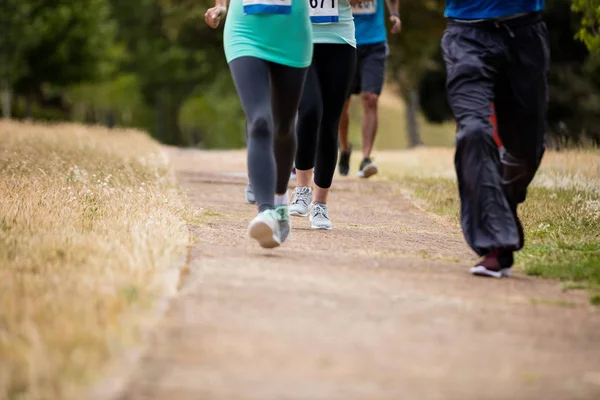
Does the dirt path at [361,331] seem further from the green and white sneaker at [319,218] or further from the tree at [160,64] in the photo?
the tree at [160,64]

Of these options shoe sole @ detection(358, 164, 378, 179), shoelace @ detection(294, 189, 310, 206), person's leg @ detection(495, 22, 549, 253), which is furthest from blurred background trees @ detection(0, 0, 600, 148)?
person's leg @ detection(495, 22, 549, 253)

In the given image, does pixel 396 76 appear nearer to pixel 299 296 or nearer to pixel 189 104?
pixel 189 104

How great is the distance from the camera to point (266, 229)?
17.7 feet

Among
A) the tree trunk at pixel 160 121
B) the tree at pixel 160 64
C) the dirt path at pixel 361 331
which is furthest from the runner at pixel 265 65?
the tree trunk at pixel 160 121

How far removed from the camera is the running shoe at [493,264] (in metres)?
5.33

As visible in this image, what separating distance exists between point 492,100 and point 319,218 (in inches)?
78.3

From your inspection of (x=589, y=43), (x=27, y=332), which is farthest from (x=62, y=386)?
(x=589, y=43)

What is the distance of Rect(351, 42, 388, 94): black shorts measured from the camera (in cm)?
1145

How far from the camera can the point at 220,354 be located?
338 cm

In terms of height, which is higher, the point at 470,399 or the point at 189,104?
the point at 470,399

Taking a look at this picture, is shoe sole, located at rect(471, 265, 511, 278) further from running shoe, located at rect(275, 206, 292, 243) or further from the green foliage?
the green foliage

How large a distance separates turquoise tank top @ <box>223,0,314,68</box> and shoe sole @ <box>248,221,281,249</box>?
88cm

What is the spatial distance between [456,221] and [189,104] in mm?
45344

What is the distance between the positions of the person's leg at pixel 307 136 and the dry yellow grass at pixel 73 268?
0.84m
